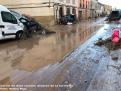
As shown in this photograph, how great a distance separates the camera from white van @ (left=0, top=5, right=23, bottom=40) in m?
14.0

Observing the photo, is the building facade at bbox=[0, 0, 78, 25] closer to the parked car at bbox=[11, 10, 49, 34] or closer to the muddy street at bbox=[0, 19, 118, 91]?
the parked car at bbox=[11, 10, 49, 34]

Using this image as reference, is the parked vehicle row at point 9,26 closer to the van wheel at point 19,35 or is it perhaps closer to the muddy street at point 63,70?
the van wheel at point 19,35

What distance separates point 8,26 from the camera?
14.5m

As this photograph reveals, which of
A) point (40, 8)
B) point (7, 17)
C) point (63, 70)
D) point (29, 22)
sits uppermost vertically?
point (40, 8)

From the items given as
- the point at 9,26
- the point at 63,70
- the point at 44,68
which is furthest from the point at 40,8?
the point at 63,70

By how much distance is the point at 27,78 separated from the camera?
6.55 metres

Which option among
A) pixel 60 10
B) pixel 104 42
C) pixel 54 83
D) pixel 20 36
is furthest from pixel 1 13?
pixel 60 10

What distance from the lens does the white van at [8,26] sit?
1405 cm

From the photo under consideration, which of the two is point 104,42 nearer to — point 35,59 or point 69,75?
point 35,59

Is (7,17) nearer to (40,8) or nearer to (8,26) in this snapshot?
(8,26)

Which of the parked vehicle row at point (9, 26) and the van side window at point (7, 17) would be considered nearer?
the parked vehicle row at point (9, 26)

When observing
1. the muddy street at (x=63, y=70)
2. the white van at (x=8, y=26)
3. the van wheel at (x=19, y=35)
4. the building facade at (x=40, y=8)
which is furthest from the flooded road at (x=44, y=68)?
the building facade at (x=40, y=8)

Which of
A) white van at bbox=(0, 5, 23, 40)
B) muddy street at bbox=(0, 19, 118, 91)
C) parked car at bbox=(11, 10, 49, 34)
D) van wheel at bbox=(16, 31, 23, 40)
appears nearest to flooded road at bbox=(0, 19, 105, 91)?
muddy street at bbox=(0, 19, 118, 91)

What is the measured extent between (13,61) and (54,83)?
3125 mm
